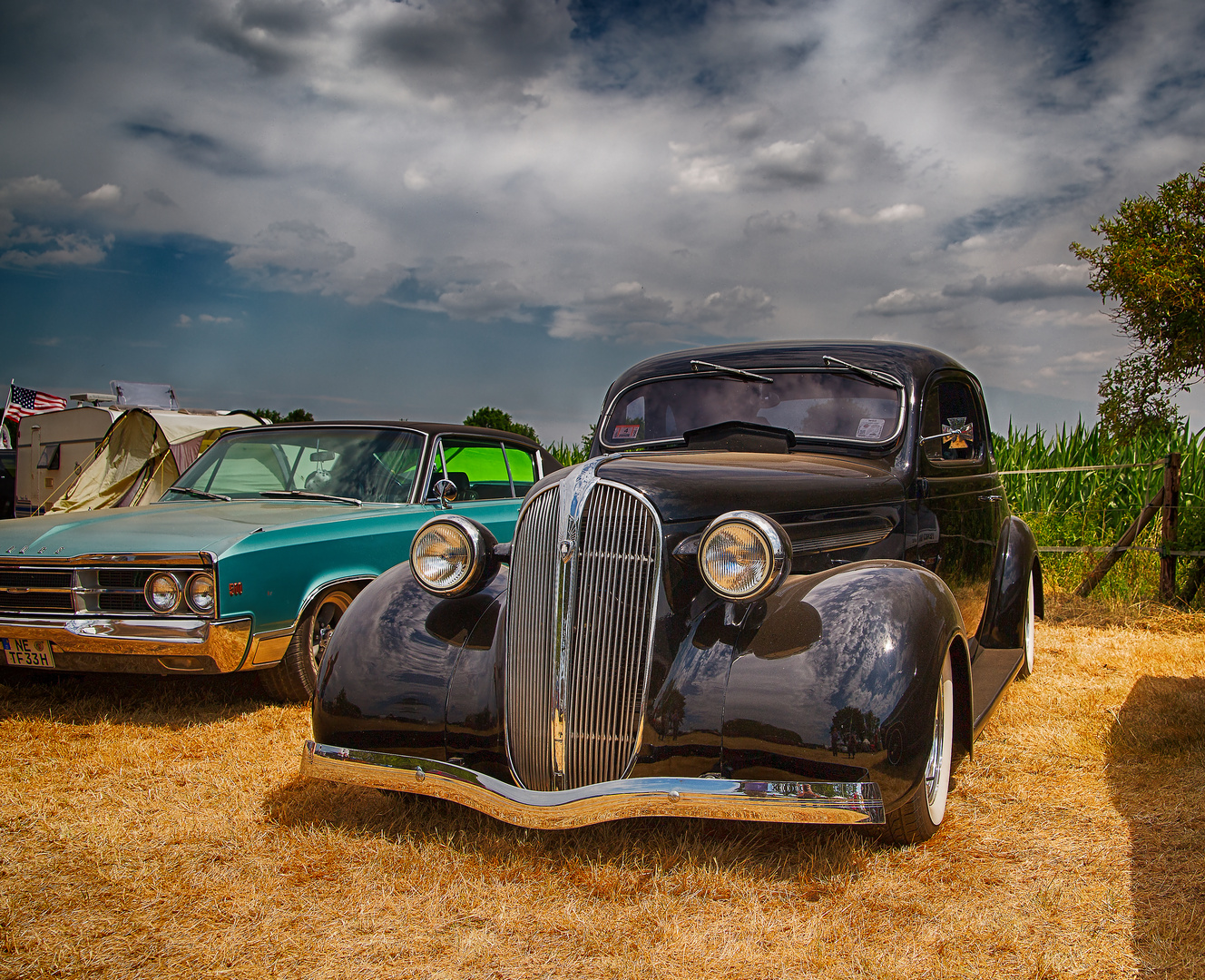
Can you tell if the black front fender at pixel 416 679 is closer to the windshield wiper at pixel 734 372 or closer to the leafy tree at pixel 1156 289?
the windshield wiper at pixel 734 372

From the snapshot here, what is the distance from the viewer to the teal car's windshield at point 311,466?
5.55 meters

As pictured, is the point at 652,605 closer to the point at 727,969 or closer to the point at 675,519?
the point at 675,519

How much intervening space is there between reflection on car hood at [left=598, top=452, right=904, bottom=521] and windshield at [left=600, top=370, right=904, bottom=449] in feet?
0.78

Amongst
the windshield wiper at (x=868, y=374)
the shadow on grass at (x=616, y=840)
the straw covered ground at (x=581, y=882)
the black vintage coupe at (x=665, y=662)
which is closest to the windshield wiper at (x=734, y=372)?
the windshield wiper at (x=868, y=374)

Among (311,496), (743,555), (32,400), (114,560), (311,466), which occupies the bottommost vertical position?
(114,560)

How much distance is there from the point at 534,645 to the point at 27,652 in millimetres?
3265

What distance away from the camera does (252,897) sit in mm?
2596

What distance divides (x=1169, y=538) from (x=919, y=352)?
553 centimetres

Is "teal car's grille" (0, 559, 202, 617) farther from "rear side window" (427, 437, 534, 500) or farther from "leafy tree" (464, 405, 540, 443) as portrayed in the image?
"leafy tree" (464, 405, 540, 443)

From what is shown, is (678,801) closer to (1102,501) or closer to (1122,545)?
(1122,545)

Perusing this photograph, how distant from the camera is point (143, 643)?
14.1 feet

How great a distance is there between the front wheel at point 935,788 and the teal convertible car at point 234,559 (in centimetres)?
287

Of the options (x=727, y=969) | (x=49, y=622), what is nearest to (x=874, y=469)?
(x=727, y=969)

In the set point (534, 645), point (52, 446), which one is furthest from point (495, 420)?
point (534, 645)
